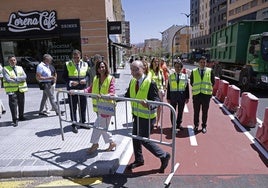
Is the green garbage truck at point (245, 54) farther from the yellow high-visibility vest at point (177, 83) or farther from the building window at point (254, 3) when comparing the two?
the building window at point (254, 3)

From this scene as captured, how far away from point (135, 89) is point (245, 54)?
1211 cm

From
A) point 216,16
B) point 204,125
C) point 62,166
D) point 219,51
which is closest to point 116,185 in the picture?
point 62,166

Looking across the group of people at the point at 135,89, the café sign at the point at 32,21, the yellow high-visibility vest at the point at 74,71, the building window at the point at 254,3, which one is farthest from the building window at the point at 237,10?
the yellow high-visibility vest at the point at 74,71

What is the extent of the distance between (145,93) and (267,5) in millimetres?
49830

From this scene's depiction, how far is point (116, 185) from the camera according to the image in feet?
13.7

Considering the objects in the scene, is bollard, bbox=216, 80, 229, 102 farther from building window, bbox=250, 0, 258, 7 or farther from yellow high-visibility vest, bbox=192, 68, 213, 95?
building window, bbox=250, 0, 258, 7

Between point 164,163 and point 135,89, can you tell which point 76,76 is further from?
point 164,163

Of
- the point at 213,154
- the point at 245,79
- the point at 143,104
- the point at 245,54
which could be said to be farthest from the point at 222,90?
the point at 143,104

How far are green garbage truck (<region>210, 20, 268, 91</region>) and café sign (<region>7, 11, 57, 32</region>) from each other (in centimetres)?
1021

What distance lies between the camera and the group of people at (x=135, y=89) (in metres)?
4.34

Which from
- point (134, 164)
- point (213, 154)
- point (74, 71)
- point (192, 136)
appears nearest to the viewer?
point (134, 164)

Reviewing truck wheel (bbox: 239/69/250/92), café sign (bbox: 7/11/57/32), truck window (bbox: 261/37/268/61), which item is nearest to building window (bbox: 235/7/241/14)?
truck wheel (bbox: 239/69/250/92)

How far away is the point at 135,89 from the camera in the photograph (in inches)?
173

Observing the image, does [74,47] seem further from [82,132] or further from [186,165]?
[186,165]
